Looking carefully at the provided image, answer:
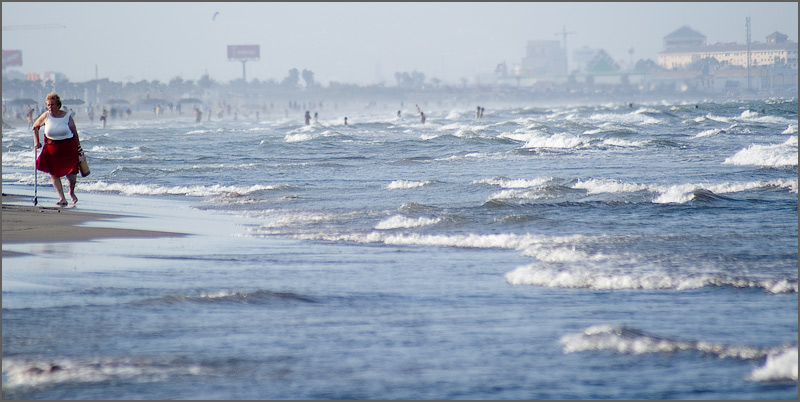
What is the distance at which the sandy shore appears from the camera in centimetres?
957

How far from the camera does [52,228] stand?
33.8 feet

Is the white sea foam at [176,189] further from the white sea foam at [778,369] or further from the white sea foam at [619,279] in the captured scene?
the white sea foam at [778,369]

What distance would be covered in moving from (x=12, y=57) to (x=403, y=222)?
17714 centimetres

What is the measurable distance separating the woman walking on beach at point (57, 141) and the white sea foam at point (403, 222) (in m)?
3.76

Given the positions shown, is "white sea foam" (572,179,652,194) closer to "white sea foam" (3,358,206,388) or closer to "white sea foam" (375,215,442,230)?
"white sea foam" (375,215,442,230)

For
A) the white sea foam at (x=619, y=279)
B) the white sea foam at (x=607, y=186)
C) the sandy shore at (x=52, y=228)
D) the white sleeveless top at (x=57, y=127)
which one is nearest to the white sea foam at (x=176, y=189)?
→ the sandy shore at (x=52, y=228)

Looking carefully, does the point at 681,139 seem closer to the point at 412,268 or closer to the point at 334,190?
the point at 334,190

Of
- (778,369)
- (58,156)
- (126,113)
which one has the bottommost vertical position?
(778,369)

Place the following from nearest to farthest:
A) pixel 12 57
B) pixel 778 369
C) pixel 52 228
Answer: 1. pixel 778 369
2. pixel 52 228
3. pixel 12 57

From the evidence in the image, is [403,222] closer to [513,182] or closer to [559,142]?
[513,182]

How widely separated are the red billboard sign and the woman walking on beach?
171855mm

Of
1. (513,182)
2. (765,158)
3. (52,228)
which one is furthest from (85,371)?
(765,158)

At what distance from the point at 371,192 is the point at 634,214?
5.83 m

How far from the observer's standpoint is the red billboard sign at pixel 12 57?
169 meters
